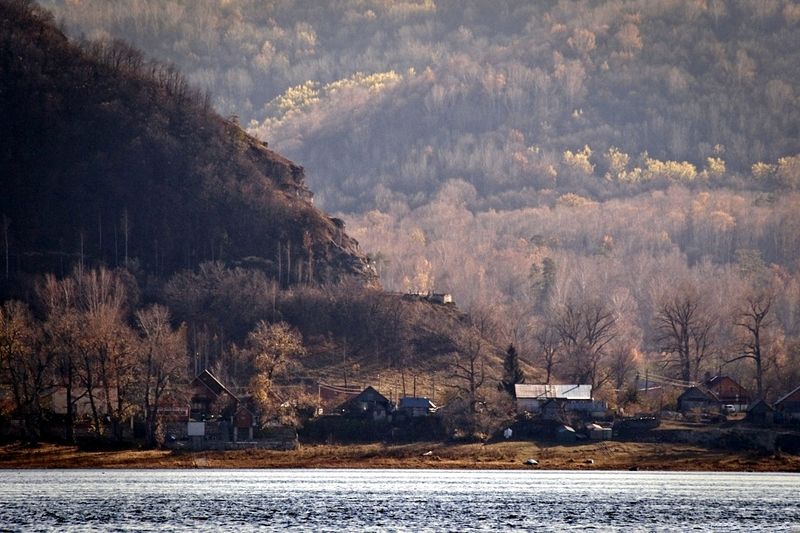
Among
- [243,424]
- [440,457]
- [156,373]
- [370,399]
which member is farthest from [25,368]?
[440,457]

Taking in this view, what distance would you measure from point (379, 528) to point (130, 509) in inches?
899

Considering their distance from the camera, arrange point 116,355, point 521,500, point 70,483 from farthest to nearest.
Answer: point 116,355, point 70,483, point 521,500

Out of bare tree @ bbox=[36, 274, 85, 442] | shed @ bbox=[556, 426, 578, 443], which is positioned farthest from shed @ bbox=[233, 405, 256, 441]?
shed @ bbox=[556, 426, 578, 443]

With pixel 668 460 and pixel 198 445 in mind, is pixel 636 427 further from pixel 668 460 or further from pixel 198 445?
pixel 198 445

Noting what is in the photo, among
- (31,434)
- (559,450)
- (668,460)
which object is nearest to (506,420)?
(559,450)

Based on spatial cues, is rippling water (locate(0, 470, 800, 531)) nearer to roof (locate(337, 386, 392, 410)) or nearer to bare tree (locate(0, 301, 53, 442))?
bare tree (locate(0, 301, 53, 442))

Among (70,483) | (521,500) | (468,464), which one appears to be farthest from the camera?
(468,464)

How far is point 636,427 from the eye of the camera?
190 meters

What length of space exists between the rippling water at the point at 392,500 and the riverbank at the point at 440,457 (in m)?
5.59

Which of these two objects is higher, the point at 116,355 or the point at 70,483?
the point at 116,355

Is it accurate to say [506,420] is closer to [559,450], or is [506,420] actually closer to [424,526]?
[559,450]

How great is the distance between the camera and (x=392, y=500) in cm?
12888

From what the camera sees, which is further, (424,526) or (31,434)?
(31,434)

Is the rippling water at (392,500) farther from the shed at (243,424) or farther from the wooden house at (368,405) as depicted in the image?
the wooden house at (368,405)
